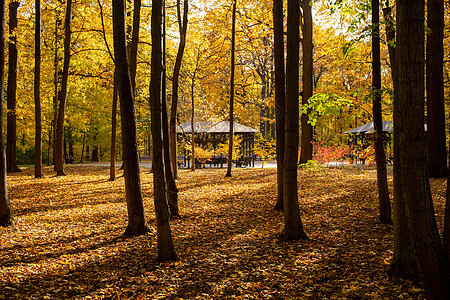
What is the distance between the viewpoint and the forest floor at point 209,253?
3727 millimetres

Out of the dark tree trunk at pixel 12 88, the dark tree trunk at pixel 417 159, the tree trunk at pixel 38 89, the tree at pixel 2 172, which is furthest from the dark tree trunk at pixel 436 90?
the dark tree trunk at pixel 12 88

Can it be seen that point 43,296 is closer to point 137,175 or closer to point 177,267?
point 177,267

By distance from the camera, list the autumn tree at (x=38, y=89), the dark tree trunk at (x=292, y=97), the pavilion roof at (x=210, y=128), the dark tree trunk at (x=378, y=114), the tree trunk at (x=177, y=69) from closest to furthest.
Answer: the dark tree trunk at (x=292, y=97) < the dark tree trunk at (x=378, y=114) < the tree trunk at (x=177, y=69) < the autumn tree at (x=38, y=89) < the pavilion roof at (x=210, y=128)

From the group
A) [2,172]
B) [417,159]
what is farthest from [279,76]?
[2,172]

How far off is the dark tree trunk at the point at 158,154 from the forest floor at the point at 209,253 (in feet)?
0.94

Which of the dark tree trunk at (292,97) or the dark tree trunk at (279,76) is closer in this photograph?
the dark tree trunk at (292,97)

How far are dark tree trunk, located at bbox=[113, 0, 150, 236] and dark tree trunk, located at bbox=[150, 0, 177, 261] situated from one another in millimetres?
1037

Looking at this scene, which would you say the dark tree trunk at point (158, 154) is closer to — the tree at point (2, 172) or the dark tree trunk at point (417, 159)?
the dark tree trunk at point (417, 159)

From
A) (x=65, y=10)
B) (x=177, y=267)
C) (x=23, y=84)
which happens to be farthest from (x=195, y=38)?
(x=177, y=267)

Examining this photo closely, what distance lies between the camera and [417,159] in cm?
266

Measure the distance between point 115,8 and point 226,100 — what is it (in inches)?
873

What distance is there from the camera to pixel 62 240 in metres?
5.79

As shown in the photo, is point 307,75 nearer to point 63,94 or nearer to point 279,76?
point 279,76

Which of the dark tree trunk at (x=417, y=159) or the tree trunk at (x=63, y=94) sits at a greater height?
the tree trunk at (x=63, y=94)
